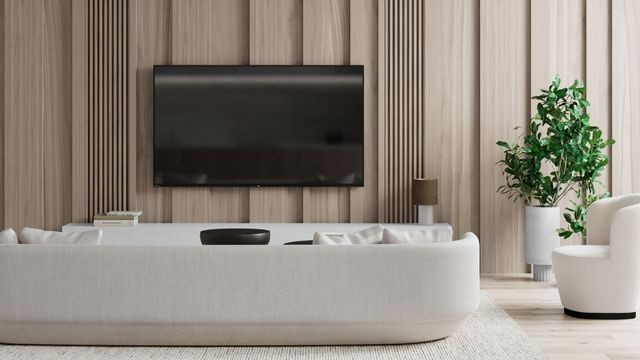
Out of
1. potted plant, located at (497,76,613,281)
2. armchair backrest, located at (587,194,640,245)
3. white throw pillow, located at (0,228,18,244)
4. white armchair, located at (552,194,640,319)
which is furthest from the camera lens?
potted plant, located at (497,76,613,281)

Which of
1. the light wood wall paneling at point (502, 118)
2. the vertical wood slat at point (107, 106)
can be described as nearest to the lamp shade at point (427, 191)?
the light wood wall paneling at point (502, 118)

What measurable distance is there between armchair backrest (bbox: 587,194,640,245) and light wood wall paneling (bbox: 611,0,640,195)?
1342 millimetres

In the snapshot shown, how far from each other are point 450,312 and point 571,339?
794mm

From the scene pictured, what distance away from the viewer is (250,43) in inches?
245

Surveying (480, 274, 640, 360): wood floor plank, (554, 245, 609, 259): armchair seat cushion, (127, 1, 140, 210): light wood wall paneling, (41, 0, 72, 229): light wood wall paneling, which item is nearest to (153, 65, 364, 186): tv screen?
(127, 1, 140, 210): light wood wall paneling

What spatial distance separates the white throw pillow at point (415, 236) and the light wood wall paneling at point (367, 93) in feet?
8.13

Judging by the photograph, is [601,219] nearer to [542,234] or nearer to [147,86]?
[542,234]

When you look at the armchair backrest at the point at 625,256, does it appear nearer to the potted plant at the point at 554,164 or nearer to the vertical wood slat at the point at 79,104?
the potted plant at the point at 554,164

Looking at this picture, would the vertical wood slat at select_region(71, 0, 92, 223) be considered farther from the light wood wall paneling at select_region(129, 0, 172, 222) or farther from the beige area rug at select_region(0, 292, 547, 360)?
the beige area rug at select_region(0, 292, 547, 360)

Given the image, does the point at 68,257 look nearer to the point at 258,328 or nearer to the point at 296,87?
the point at 258,328

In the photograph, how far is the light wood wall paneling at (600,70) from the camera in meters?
6.21

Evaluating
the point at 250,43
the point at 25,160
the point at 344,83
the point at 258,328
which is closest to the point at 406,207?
the point at 344,83

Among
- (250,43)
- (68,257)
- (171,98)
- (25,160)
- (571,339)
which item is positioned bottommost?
(571,339)

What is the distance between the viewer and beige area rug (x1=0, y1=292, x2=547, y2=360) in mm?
3543
